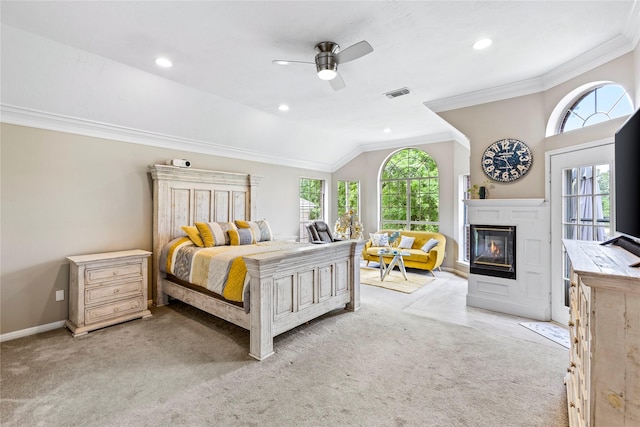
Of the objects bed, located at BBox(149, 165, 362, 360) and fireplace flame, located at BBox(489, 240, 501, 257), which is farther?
fireplace flame, located at BBox(489, 240, 501, 257)

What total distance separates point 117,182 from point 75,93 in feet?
3.69

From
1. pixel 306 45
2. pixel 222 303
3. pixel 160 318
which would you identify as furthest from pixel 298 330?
pixel 306 45

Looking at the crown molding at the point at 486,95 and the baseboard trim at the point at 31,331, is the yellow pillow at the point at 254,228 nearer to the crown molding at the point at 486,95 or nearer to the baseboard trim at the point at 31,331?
the baseboard trim at the point at 31,331

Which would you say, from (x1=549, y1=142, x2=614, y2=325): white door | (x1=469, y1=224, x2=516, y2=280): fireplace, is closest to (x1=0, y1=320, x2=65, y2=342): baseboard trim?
(x1=469, y1=224, x2=516, y2=280): fireplace

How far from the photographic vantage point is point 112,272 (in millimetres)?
3389

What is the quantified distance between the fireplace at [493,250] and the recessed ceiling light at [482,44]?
7.43 feet

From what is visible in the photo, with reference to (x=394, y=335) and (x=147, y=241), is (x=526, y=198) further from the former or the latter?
(x=147, y=241)

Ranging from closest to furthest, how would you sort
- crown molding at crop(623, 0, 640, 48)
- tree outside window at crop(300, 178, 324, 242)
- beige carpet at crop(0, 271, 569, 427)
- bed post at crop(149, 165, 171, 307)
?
beige carpet at crop(0, 271, 569, 427), crown molding at crop(623, 0, 640, 48), bed post at crop(149, 165, 171, 307), tree outside window at crop(300, 178, 324, 242)

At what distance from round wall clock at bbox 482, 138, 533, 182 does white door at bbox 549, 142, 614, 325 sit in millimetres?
295

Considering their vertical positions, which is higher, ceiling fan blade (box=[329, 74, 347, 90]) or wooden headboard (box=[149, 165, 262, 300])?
ceiling fan blade (box=[329, 74, 347, 90])

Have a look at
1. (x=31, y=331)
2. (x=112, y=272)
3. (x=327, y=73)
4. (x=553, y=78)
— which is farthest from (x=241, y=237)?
(x=553, y=78)

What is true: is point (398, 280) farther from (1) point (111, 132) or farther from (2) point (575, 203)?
(1) point (111, 132)

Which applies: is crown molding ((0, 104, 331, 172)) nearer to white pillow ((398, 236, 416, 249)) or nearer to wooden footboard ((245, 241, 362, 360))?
wooden footboard ((245, 241, 362, 360))

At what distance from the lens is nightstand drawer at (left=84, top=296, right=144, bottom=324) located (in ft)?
10.7
